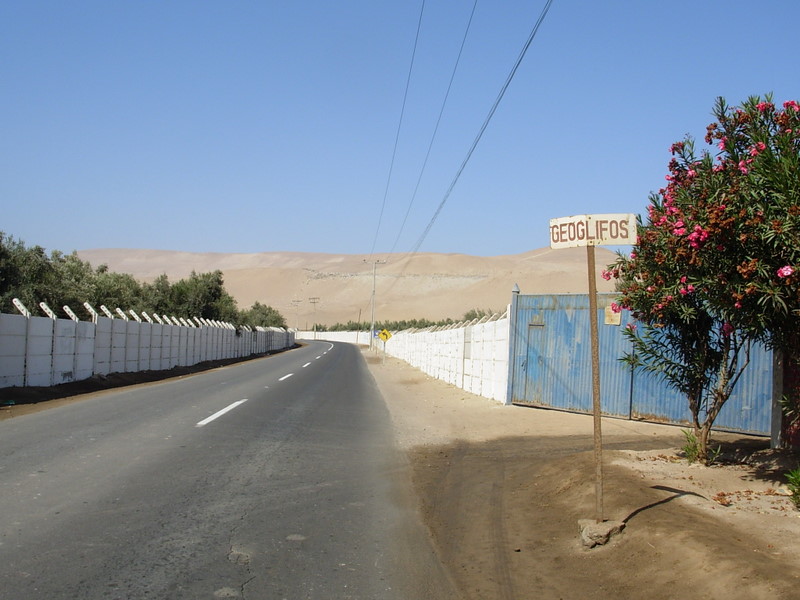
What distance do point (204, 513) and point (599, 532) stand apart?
12.6 ft

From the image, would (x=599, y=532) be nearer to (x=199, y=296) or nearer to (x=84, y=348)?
(x=84, y=348)

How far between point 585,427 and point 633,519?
7488 mm

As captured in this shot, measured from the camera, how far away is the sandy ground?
4953mm

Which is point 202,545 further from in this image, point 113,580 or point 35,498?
point 35,498

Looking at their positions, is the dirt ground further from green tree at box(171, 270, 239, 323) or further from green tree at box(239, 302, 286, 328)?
green tree at box(239, 302, 286, 328)

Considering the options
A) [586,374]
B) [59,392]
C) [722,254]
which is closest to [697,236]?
[722,254]

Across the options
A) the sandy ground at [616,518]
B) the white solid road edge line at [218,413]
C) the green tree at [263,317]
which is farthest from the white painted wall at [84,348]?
the green tree at [263,317]

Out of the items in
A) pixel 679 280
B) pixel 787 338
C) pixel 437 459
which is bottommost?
pixel 437 459

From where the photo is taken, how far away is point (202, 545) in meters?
5.89

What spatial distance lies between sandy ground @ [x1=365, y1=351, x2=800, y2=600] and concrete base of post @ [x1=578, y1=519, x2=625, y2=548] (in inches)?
2.4

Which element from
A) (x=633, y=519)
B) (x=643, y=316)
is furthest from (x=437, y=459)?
(x=633, y=519)

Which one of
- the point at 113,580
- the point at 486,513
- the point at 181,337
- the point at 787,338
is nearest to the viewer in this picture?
the point at 113,580

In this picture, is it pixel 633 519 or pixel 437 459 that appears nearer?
pixel 633 519

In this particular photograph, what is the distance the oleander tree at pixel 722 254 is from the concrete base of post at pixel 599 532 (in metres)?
2.32
